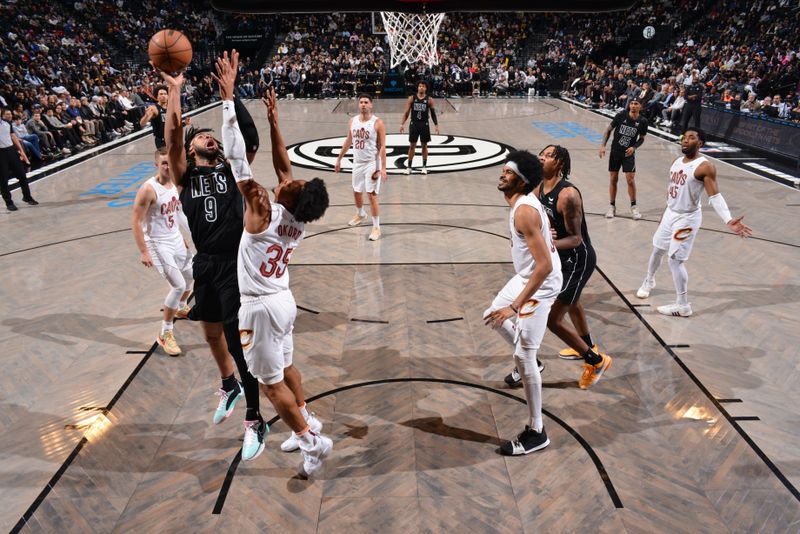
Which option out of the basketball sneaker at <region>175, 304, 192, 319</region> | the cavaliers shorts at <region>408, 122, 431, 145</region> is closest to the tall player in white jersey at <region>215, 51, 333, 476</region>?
the basketball sneaker at <region>175, 304, 192, 319</region>

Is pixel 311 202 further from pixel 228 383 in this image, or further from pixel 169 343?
pixel 169 343

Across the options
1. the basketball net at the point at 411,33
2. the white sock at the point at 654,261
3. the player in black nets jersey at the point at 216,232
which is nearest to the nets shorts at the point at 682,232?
the white sock at the point at 654,261

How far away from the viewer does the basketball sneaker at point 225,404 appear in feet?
13.4

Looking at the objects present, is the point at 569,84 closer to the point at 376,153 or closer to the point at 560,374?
the point at 376,153

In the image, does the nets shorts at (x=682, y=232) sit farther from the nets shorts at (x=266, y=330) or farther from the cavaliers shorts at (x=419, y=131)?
the cavaliers shorts at (x=419, y=131)

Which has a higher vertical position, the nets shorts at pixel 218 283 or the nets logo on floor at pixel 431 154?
the nets shorts at pixel 218 283

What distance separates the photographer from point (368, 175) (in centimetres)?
770

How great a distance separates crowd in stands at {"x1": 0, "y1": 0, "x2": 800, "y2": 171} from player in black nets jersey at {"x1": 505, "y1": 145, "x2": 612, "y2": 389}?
11.2 meters

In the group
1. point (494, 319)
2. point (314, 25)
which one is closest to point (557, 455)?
point (494, 319)

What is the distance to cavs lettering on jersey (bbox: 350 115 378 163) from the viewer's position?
7598 millimetres

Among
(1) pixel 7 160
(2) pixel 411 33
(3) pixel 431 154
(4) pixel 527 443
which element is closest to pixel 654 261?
(4) pixel 527 443

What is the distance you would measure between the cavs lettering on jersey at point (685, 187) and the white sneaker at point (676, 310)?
89 cm

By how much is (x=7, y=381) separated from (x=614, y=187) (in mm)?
7389

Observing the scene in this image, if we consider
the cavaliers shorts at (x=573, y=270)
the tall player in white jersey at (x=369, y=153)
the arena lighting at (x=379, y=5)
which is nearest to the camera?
the arena lighting at (x=379, y=5)
